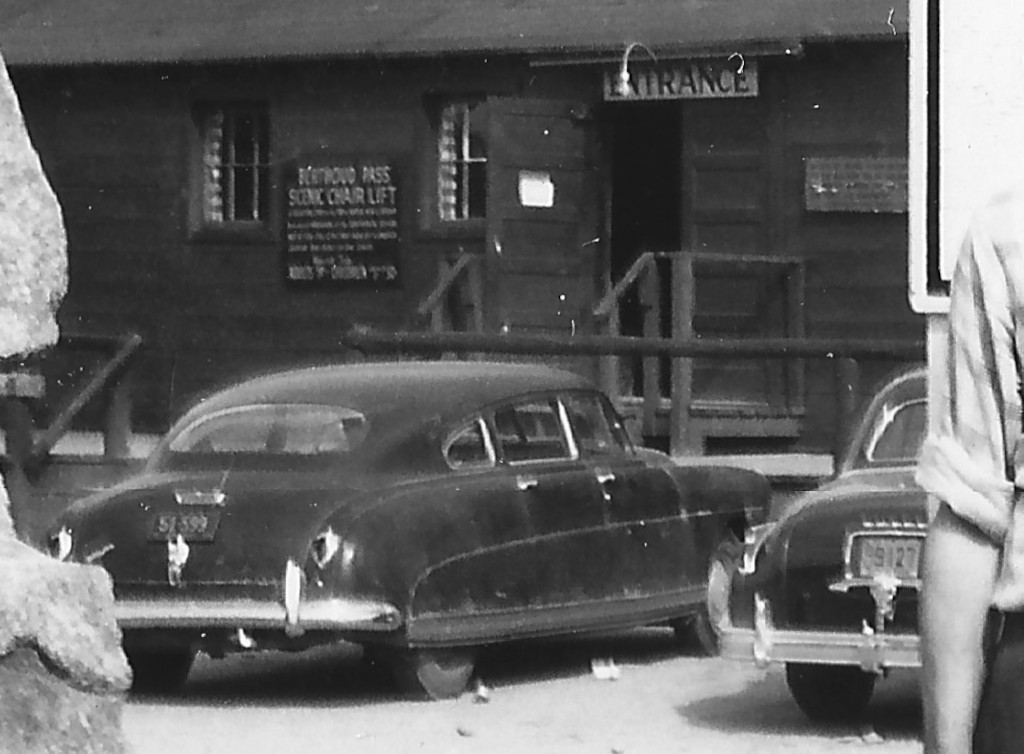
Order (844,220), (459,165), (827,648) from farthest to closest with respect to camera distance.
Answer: (459,165) → (844,220) → (827,648)

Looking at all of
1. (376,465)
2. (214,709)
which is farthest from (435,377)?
(214,709)

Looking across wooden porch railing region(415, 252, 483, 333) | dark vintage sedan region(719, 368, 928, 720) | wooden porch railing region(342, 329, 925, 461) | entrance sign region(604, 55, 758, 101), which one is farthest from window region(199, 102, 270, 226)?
dark vintage sedan region(719, 368, 928, 720)

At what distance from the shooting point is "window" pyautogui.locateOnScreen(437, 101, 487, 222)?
21.7m

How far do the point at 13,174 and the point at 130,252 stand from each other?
20223mm

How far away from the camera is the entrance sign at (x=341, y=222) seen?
2183 centimetres

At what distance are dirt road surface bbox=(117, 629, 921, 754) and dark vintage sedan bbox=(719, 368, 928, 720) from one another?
39 cm

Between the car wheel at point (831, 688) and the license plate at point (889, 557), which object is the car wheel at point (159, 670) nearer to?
the car wheel at point (831, 688)

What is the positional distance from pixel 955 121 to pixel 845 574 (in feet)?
18.0

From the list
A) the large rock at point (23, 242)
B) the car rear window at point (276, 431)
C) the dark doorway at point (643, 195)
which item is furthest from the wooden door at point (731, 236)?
the large rock at point (23, 242)

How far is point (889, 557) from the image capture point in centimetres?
873

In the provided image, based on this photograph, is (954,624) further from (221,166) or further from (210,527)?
(221,166)

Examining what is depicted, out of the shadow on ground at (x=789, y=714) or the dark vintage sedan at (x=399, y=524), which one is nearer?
the shadow on ground at (x=789, y=714)

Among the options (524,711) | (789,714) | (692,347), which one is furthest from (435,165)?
(789,714)

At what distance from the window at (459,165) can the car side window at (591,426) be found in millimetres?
10075
